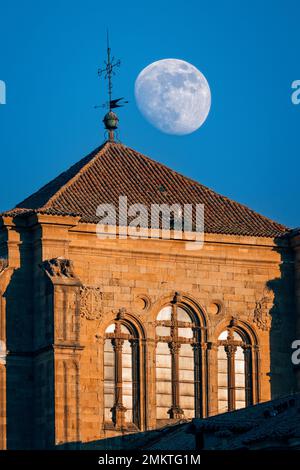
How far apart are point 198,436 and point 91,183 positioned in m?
13.5

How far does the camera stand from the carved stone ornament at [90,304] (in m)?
71.7

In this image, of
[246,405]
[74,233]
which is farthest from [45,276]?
[246,405]

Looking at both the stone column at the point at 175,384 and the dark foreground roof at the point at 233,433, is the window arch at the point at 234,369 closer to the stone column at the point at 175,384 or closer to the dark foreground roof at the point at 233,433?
the stone column at the point at 175,384

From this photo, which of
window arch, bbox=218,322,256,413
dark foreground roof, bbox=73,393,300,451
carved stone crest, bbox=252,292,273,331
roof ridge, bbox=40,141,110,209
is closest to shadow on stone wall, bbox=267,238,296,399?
carved stone crest, bbox=252,292,273,331

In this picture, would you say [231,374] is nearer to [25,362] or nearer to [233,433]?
[25,362]

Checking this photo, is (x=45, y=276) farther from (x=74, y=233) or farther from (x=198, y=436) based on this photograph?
(x=198, y=436)

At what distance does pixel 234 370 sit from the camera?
74.1m

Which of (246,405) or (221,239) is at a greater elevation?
(221,239)

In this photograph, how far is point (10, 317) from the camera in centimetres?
7169

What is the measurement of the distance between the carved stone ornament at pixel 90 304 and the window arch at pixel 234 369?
166 inches

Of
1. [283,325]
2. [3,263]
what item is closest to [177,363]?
[283,325]

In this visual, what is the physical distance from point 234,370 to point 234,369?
0.03 metres

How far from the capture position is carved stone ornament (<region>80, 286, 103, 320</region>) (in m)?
71.7
